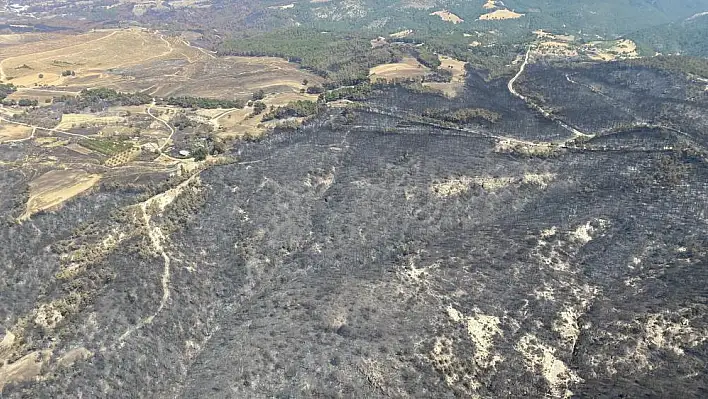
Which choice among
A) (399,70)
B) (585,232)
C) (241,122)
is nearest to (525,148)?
(585,232)

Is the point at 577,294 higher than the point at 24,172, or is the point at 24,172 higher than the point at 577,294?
the point at 24,172

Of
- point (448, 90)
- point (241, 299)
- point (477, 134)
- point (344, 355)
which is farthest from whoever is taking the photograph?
point (448, 90)

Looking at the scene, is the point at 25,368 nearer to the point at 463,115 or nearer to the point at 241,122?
the point at 241,122

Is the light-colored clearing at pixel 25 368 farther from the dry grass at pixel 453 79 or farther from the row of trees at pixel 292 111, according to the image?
the dry grass at pixel 453 79

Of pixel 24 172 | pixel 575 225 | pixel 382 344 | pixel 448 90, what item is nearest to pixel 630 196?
pixel 575 225

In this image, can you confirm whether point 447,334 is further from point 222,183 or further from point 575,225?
point 222,183

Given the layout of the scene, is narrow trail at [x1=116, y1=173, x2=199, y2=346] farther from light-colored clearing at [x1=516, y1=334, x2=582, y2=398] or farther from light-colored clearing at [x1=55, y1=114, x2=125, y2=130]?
light-colored clearing at [x1=516, y1=334, x2=582, y2=398]

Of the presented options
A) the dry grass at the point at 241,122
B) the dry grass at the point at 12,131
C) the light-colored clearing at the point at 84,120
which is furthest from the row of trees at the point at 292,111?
the dry grass at the point at 12,131
